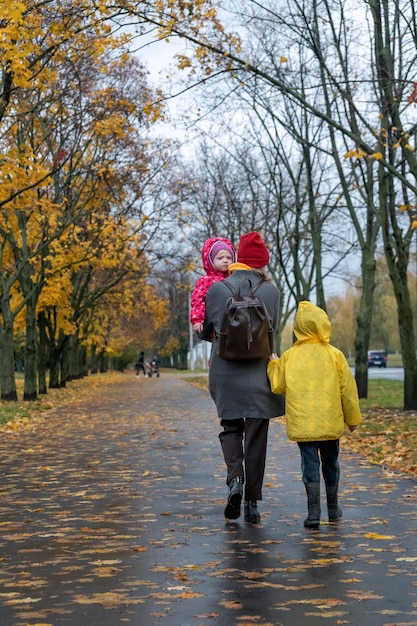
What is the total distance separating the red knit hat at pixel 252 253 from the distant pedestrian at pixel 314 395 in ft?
1.60

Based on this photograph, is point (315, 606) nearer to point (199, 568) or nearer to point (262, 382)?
point (199, 568)

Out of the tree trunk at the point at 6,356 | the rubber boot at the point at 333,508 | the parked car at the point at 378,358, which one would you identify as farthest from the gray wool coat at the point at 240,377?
the parked car at the point at 378,358

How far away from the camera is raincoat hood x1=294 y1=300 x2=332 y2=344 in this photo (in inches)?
255

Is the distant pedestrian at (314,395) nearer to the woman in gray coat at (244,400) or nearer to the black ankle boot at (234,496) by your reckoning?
the woman in gray coat at (244,400)

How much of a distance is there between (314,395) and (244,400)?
0.53 m

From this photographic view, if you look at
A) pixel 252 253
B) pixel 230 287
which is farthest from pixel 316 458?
pixel 252 253

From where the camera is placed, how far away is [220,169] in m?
37.3

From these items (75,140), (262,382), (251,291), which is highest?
(75,140)

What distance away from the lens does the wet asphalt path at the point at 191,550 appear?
171 inches

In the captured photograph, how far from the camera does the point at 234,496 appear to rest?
651 cm

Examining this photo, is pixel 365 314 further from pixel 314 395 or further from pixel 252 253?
pixel 314 395

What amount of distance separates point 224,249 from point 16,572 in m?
2.85

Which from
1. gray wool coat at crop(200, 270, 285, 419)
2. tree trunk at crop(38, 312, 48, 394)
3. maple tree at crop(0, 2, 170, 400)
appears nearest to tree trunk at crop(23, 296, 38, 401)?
maple tree at crop(0, 2, 170, 400)

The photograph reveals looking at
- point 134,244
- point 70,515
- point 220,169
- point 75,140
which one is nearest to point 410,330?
point 75,140
